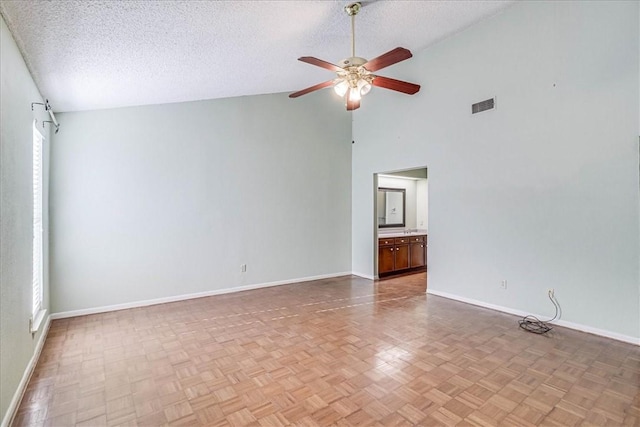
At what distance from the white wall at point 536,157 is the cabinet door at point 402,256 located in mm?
1258

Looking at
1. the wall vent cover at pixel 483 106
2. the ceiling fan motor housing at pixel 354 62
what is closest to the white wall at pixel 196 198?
the wall vent cover at pixel 483 106

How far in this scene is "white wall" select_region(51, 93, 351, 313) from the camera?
3.77 meters

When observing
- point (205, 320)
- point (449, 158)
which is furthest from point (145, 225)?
point (449, 158)

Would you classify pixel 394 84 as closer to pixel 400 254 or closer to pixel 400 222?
pixel 400 254

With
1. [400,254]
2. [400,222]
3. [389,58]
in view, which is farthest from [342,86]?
[400,222]

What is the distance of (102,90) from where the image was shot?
10.4 feet

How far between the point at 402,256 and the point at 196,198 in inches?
147

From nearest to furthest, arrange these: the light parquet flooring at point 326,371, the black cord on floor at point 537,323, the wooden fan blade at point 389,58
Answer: the light parquet flooring at point 326,371 → the wooden fan blade at point 389,58 → the black cord on floor at point 537,323

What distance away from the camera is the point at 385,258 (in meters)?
5.69

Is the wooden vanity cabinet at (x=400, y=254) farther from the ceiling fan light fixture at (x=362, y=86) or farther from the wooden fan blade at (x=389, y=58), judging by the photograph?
the wooden fan blade at (x=389, y=58)

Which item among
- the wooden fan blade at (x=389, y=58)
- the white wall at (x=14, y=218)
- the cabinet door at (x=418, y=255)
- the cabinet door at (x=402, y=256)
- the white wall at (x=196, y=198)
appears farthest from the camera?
the cabinet door at (x=418, y=255)

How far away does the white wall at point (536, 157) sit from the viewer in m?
2.96

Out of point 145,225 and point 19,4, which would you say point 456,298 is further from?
point 19,4

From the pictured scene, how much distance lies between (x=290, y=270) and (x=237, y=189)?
1.61 metres
